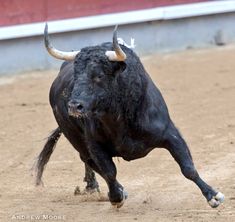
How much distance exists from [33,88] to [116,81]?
16.5 ft

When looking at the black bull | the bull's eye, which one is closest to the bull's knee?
the black bull

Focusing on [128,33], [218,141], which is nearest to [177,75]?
[128,33]

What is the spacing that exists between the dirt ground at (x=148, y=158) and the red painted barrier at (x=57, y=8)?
28.2 inches

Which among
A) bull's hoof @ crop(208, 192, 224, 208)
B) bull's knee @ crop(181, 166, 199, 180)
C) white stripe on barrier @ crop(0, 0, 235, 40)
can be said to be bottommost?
white stripe on barrier @ crop(0, 0, 235, 40)

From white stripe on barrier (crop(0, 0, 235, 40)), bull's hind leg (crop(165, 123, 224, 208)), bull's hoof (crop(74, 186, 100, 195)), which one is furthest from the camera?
white stripe on barrier (crop(0, 0, 235, 40))

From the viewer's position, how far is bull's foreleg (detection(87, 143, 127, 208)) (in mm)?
5602

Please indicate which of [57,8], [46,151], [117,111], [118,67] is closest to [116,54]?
[118,67]

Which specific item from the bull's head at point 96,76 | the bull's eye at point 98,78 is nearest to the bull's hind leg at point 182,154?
the bull's head at point 96,76

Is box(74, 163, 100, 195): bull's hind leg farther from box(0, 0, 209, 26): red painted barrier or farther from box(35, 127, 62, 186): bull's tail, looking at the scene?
box(0, 0, 209, 26): red painted barrier

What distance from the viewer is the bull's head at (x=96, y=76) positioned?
507 centimetres

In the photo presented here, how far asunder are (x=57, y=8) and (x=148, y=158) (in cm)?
428

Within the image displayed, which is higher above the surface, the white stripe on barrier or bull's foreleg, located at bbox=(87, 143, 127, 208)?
bull's foreleg, located at bbox=(87, 143, 127, 208)

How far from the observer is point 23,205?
20.3ft

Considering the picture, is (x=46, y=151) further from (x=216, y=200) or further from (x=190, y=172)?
(x=216, y=200)
